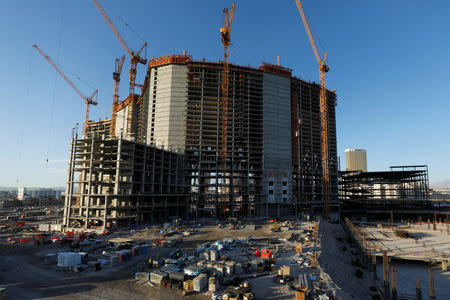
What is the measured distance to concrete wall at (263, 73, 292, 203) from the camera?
111 meters

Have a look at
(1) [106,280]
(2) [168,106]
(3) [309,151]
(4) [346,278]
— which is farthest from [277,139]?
(1) [106,280]

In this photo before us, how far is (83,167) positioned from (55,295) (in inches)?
2183

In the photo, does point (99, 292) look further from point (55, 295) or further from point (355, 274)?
point (355, 274)

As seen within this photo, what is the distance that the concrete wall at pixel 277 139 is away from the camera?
363 ft

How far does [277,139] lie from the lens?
374 ft

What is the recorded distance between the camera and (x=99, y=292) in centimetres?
2652

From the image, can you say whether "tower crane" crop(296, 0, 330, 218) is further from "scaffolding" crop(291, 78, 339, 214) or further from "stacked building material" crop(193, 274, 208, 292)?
"stacked building material" crop(193, 274, 208, 292)

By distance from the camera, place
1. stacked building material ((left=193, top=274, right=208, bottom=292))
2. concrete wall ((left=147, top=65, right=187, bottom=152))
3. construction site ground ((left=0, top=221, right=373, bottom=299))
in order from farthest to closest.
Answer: concrete wall ((left=147, top=65, right=187, bottom=152)), stacked building material ((left=193, top=274, right=208, bottom=292)), construction site ground ((left=0, top=221, right=373, bottom=299))

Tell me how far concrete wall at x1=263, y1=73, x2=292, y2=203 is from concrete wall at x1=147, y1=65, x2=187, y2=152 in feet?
121

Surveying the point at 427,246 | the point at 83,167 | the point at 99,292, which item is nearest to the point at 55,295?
the point at 99,292

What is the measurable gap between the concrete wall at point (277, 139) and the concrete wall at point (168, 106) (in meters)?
37.0

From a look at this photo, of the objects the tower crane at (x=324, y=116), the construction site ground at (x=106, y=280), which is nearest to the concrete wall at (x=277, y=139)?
the tower crane at (x=324, y=116)

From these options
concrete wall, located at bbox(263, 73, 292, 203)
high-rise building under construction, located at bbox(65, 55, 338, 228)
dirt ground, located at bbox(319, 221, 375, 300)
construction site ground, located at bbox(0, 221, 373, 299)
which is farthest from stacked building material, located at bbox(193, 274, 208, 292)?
concrete wall, located at bbox(263, 73, 292, 203)

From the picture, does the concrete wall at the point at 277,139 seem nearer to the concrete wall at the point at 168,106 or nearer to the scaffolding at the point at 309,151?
the scaffolding at the point at 309,151
